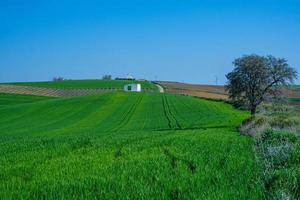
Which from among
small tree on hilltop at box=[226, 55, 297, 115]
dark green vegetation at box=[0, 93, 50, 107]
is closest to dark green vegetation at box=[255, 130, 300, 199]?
small tree on hilltop at box=[226, 55, 297, 115]

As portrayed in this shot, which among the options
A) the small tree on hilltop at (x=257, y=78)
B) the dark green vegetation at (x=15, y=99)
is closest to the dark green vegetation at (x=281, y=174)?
the small tree on hilltop at (x=257, y=78)

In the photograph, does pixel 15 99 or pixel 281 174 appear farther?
pixel 15 99

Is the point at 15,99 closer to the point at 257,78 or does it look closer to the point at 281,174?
the point at 257,78

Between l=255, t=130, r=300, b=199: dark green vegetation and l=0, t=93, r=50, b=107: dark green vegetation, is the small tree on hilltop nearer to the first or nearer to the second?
l=255, t=130, r=300, b=199: dark green vegetation

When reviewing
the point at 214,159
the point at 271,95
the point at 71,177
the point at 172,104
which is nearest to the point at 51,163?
the point at 71,177

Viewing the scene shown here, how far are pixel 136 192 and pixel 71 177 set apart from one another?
2928 mm

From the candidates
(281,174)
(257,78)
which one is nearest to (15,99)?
(257,78)

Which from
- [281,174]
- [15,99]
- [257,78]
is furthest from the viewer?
[15,99]

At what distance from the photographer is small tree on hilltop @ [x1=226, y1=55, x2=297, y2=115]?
55906 mm

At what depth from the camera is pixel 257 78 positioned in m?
56.3

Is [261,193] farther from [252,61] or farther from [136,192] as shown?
[252,61]

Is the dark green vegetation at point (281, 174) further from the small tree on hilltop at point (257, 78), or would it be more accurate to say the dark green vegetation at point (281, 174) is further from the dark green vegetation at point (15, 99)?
the dark green vegetation at point (15, 99)

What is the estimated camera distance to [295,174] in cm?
1194

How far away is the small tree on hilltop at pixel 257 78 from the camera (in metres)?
55.9
